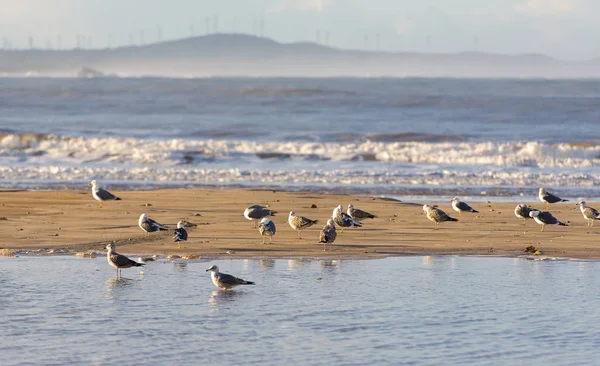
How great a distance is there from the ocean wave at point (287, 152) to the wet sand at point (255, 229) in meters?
11.8

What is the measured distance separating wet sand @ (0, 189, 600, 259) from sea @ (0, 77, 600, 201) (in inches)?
171

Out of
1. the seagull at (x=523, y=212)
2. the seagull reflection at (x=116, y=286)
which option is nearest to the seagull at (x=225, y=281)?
the seagull reflection at (x=116, y=286)

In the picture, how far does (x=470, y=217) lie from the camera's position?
19188 mm

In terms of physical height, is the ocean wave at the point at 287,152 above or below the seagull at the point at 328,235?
above

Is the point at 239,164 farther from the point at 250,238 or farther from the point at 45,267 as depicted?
the point at 45,267

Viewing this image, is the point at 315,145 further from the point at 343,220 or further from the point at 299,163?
the point at 343,220

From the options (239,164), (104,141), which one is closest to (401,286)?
(239,164)

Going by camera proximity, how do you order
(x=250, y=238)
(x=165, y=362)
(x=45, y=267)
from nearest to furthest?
(x=165, y=362) → (x=45, y=267) → (x=250, y=238)

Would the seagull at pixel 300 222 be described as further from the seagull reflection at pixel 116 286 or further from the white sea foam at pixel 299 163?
the white sea foam at pixel 299 163

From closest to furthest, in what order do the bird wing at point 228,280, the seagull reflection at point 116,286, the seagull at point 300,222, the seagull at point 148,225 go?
the seagull reflection at point 116,286
the bird wing at point 228,280
the seagull at point 148,225
the seagull at point 300,222

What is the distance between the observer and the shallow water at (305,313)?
8961mm

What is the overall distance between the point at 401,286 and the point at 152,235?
5.67 m

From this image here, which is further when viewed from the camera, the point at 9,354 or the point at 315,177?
the point at 315,177

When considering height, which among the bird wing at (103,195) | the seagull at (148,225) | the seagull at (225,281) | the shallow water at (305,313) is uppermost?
the bird wing at (103,195)
